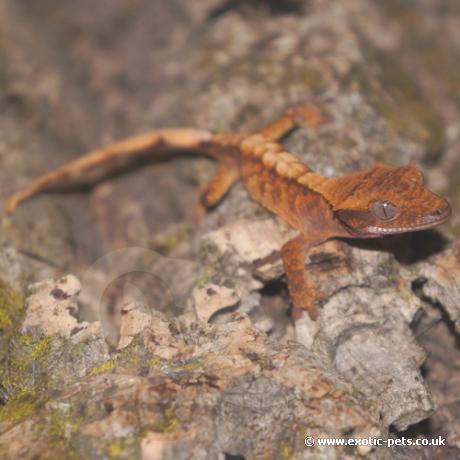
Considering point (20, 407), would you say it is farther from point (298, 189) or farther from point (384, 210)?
point (384, 210)

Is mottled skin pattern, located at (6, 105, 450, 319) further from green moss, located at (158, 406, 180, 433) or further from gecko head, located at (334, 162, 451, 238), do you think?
green moss, located at (158, 406, 180, 433)

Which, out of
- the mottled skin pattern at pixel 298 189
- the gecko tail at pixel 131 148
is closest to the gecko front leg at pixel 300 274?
the mottled skin pattern at pixel 298 189

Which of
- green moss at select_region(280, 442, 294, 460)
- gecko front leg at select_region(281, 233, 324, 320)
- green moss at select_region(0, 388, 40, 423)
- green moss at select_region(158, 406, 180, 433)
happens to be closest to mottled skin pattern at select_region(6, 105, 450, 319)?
gecko front leg at select_region(281, 233, 324, 320)

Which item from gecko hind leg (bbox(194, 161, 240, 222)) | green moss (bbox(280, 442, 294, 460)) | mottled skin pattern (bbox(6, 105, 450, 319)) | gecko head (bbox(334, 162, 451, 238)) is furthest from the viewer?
gecko hind leg (bbox(194, 161, 240, 222))

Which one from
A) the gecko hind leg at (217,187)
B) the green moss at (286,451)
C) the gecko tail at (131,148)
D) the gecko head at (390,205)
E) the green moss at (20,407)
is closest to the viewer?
the green moss at (286,451)

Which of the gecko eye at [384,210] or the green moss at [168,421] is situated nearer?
the green moss at [168,421]

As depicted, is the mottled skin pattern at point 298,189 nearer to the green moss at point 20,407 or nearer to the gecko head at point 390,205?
the gecko head at point 390,205

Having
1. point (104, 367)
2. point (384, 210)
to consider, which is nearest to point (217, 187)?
point (384, 210)
